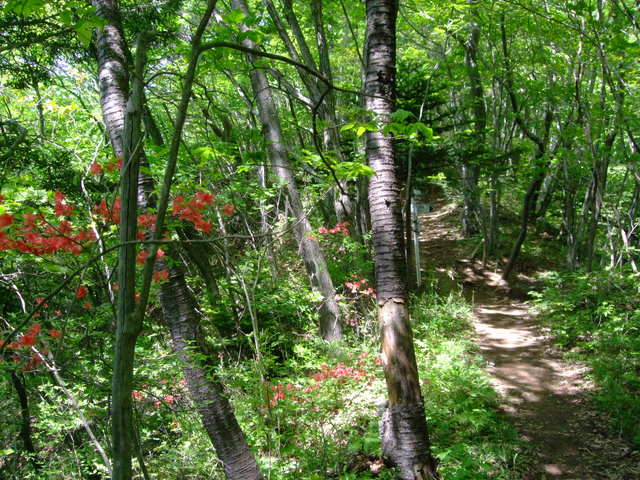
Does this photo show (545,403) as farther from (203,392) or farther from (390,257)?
(203,392)

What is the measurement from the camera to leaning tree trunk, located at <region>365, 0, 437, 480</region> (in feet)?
9.30

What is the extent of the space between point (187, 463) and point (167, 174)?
3638 mm

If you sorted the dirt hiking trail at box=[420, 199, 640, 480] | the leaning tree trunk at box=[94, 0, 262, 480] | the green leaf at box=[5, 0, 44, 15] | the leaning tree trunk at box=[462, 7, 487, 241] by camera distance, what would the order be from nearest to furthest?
the green leaf at box=[5, 0, 44, 15]
the leaning tree trunk at box=[94, 0, 262, 480]
the dirt hiking trail at box=[420, 199, 640, 480]
the leaning tree trunk at box=[462, 7, 487, 241]

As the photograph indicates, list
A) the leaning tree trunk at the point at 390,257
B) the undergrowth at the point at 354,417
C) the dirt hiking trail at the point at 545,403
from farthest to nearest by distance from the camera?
the dirt hiking trail at the point at 545,403, the undergrowth at the point at 354,417, the leaning tree trunk at the point at 390,257

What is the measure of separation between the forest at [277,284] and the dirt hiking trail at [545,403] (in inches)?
1.3

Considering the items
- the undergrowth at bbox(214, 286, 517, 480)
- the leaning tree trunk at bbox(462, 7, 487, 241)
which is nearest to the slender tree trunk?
the undergrowth at bbox(214, 286, 517, 480)

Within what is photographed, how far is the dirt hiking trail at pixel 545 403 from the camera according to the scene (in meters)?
4.01

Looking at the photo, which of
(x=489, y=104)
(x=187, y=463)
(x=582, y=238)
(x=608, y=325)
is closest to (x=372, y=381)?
(x=187, y=463)

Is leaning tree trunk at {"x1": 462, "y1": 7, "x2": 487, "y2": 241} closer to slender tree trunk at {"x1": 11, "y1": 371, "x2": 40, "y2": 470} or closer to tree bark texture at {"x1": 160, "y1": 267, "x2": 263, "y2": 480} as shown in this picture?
tree bark texture at {"x1": 160, "y1": 267, "x2": 263, "y2": 480}

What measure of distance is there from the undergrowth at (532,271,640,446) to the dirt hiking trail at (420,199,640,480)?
0.22 meters

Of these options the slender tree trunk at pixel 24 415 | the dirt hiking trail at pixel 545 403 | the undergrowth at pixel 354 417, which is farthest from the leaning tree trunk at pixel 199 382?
the slender tree trunk at pixel 24 415

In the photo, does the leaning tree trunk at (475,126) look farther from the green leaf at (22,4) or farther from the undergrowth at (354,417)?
the green leaf at (22,4)

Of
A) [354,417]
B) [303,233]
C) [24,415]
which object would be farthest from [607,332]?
[24,415]

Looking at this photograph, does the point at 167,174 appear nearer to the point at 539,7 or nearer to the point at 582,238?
the point at 539,7
